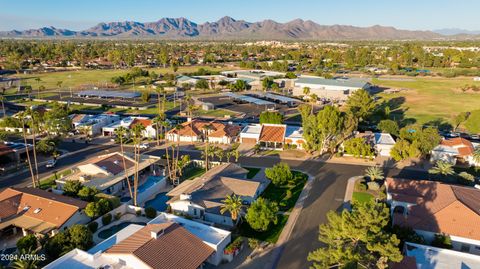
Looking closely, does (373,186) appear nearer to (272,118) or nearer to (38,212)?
(272,118)

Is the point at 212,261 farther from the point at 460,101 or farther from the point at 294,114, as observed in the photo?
the point at 460,101

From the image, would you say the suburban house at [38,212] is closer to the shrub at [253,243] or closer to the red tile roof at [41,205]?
the red tile roof at [41,205]

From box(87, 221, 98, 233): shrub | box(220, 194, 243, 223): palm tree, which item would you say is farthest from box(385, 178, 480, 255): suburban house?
box(87, 221, 98, 233): shrub

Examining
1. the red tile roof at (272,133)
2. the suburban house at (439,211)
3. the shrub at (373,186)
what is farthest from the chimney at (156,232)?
the red tile roof at (272,133)

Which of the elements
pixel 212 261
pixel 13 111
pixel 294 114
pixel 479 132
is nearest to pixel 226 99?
pixel 294 114

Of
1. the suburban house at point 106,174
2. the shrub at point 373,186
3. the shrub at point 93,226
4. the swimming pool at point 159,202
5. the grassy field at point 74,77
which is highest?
the grassy field at point 74,77

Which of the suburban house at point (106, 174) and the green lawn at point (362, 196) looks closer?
the green lawn at point (362, 196)
